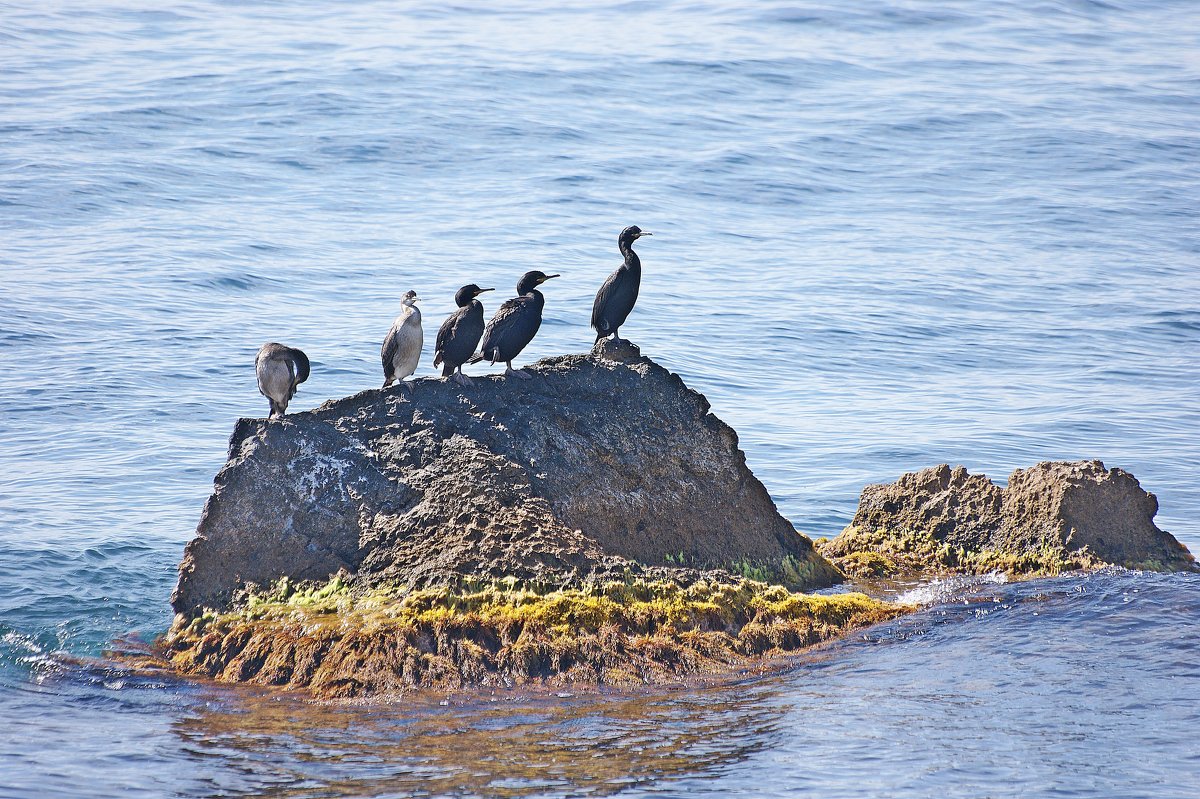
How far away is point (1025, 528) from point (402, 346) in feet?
15.0

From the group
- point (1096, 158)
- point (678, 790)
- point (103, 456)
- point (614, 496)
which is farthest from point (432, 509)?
point (1096, 158)

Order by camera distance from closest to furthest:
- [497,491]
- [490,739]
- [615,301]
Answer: [490,739], [497,491], [615,301]

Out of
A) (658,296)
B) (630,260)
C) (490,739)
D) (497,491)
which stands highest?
(658,296)

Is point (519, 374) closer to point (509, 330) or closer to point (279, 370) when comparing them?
point (509, 330)

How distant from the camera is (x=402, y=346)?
30.9ft

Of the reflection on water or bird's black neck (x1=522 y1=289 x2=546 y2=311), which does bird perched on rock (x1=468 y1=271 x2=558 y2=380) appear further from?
the reflection on water

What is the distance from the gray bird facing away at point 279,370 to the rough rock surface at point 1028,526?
4041mm

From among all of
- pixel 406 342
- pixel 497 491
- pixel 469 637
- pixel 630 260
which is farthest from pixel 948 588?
pixel 406 342

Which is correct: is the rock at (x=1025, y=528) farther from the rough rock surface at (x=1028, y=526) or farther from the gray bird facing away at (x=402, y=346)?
the gray bird facing away at (x=402, y=346)

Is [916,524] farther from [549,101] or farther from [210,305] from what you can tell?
[549,101]

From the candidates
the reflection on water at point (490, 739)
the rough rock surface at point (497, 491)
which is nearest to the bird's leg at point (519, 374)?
the rough rock surface at point (497, 491)

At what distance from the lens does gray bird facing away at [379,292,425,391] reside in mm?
9391

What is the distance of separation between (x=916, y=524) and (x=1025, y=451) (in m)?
4.97

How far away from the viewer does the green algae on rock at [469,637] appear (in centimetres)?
781
